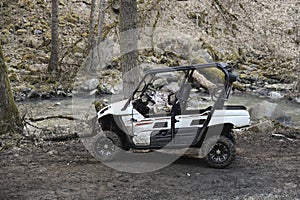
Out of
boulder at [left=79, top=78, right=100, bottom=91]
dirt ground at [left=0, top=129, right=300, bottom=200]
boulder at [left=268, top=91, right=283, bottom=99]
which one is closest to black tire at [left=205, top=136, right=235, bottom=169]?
dirt ground at [left=0, top=129, right=300, bottom=200]

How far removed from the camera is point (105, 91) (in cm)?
1608

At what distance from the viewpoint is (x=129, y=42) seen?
8.21 meters

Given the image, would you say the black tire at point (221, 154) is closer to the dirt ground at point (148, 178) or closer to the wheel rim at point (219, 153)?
the wheel rim at point (219, 153)

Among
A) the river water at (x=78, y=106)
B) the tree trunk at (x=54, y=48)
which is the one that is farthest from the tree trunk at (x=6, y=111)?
the tree trunk at (x=54, y=48)

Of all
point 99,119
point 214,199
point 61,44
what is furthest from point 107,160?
point 61,44

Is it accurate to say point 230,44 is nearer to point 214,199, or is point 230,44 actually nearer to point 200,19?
point 200,19

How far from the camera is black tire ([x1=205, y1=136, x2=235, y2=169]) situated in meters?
6.05

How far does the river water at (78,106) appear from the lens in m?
12.4

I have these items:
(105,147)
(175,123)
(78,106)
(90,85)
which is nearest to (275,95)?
(90,85)

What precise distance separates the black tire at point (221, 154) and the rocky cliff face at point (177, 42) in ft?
35.0

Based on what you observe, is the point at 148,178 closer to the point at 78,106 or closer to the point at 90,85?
the point at 78,106

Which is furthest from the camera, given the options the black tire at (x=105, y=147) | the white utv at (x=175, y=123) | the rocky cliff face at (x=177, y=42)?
the rocky cliff face at (x=177, y=42)

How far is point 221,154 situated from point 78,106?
8.42m

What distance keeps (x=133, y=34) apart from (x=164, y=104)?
7.68 ft
